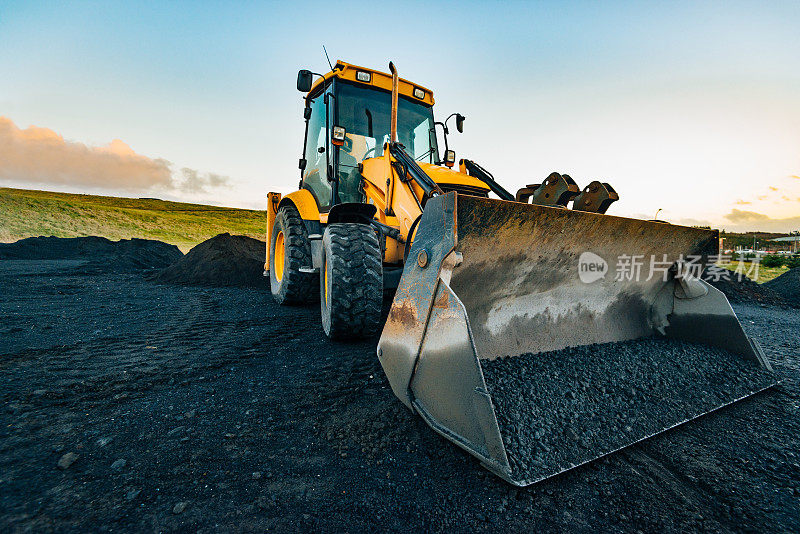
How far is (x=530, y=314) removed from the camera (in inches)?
99.4

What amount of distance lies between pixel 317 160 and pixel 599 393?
4188 mm

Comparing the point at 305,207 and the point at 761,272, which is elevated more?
the point at 305,207

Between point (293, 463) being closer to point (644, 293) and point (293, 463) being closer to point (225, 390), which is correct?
point (225, 390)

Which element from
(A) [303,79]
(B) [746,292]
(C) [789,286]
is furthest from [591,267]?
(C) [789,286]

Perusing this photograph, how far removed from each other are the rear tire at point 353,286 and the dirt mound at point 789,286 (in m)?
9.87

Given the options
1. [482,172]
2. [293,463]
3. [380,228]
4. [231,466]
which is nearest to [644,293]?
[482,172]

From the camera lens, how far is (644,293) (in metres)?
3.15

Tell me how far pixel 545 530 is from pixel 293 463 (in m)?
1.12

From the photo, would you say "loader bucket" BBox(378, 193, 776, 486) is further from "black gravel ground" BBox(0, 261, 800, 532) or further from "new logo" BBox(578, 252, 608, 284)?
"black gravel ground" BBox(0, 261, 800, 532)

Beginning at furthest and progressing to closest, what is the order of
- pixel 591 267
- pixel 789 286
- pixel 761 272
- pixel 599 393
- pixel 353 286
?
pixel 761 272 → pixel 789 286 → pixel 353 286 → pixel 591 267 → pixel 599 393

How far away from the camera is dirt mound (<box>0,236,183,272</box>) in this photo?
12.7 m

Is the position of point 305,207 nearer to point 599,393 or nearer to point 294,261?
point 294,261

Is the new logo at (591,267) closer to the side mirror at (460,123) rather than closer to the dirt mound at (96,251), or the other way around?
the side mirror at (460,123)

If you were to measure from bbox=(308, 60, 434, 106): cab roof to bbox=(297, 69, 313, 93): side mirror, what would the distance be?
320 millimetres
